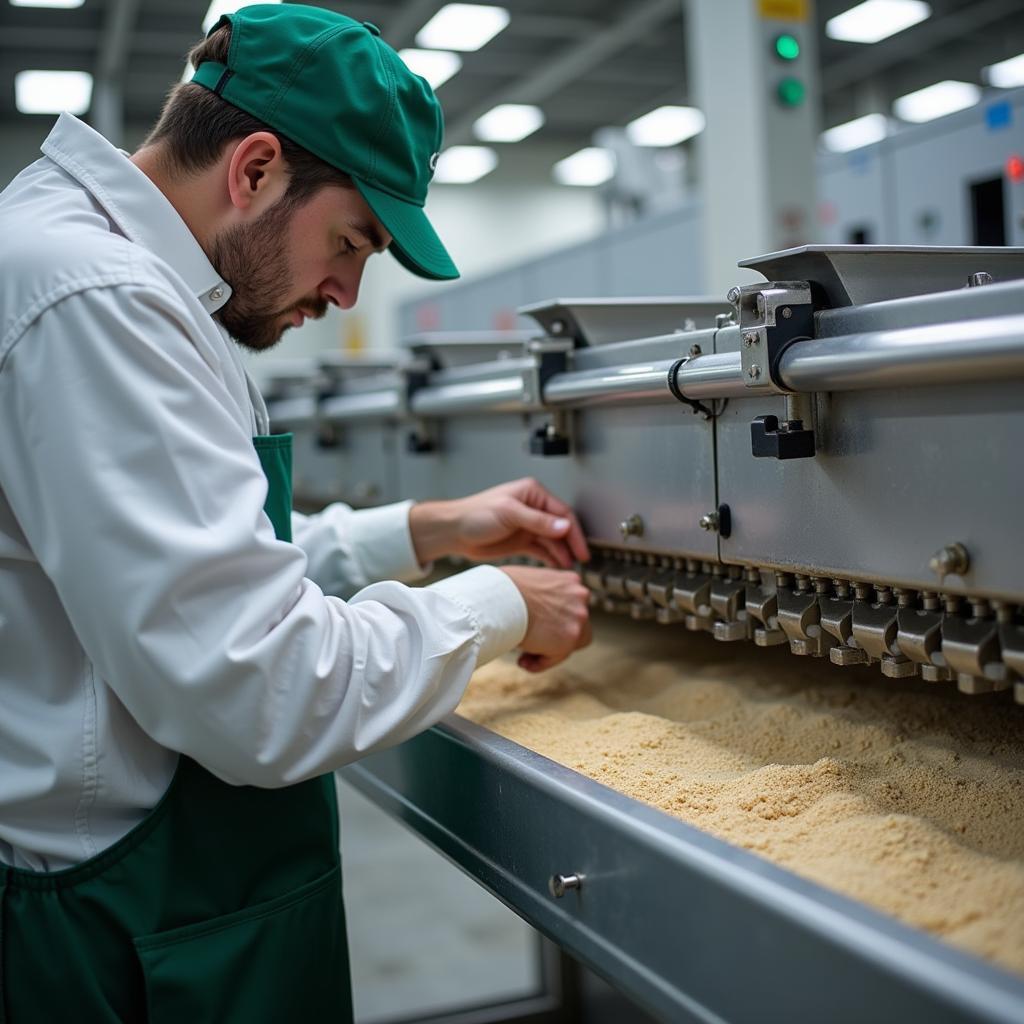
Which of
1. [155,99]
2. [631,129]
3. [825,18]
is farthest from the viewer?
[631,129]

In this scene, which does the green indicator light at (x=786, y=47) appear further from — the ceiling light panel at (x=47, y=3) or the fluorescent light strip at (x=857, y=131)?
the fluorescent light strip at (x=857, y=131)

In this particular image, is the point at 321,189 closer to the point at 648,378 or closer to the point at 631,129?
the point at 648,378

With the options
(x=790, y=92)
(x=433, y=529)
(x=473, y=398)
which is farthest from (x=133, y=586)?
(x=790, y=92)

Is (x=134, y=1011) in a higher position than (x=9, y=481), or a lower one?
lower

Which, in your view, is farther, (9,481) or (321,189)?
(321,189)

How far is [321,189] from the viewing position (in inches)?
43.0

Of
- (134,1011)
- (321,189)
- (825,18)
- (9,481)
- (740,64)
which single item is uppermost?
(825,18)

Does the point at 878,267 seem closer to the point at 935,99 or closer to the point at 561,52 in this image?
the point at 561,52

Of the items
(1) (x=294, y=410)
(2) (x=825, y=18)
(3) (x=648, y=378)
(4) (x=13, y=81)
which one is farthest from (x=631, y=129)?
(3) (x=648, y=378)

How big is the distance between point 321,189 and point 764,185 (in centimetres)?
214

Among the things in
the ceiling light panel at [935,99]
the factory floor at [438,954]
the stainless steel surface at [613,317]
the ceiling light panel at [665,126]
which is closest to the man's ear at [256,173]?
the stainless steel surface at [613,317]

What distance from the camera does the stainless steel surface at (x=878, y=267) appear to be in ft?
2.89

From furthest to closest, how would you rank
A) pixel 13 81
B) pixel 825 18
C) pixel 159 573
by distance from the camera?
pixel 13 81 → pixel 825 18 → pixel 159 573

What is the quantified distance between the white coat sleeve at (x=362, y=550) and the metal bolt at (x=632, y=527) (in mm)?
397
